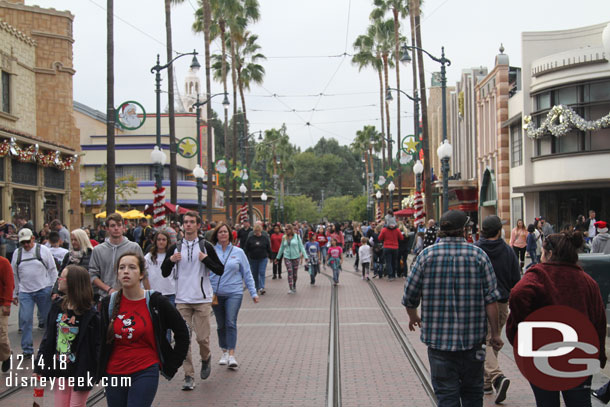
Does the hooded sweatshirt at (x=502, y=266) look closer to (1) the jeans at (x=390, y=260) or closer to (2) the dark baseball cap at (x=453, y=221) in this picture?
(2) the dark baseball cap at (x=453, y=221)

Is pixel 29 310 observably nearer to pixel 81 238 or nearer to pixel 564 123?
pixel 81 238

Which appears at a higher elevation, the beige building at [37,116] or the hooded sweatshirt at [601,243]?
the beige building at [37,116]

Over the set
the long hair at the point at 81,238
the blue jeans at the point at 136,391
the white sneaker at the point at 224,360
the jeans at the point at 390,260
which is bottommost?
the white sneaker at the point at 224,360

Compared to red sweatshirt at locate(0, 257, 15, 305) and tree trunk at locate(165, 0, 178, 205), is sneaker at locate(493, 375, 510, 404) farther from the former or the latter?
tree trunk at locate(165, 0, 178, 205)

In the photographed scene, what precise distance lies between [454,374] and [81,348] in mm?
2845

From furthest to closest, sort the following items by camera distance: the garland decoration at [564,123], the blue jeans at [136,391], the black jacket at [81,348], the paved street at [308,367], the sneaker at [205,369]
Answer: the garland decoration at [564,123]
the sneaker at [205,369]
the paved street at [308,367]
the black jacket at [81,348]
the blue jeans at [136,391]

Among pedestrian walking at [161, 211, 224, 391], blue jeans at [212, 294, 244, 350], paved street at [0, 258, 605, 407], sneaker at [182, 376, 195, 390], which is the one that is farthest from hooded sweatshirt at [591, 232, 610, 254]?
sneaker at [182, 376, 195, 390]

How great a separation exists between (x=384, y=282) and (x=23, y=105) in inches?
737

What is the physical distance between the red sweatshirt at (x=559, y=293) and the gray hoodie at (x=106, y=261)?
4.45 meters

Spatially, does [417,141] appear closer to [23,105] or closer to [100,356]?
[23,105]

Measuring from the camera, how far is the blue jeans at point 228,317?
27.5 feet

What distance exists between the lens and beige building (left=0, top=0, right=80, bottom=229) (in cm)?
2589

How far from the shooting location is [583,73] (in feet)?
92.0

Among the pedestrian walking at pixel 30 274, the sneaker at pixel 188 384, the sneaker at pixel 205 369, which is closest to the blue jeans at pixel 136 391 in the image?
the sneaker at pixel 188 384
